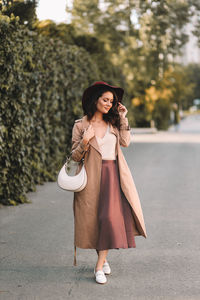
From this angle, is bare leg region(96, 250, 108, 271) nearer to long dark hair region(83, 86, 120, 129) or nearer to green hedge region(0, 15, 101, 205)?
long dark hair region(83, 86, 120, 129)

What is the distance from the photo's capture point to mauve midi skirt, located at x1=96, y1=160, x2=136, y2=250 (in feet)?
14.3

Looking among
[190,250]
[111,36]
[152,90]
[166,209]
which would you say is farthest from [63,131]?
[152,90]

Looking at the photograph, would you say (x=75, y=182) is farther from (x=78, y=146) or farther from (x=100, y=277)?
(x=100, y=277)

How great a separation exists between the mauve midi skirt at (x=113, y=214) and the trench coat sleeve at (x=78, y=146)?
0.22 m

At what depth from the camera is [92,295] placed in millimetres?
4113

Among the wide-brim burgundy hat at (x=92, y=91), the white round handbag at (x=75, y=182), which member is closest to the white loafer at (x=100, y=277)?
the white round handbag at (x=75, y=182)

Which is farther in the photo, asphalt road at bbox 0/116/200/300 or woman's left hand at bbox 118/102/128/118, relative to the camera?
woman's left hand at bbox 118/102/128/118

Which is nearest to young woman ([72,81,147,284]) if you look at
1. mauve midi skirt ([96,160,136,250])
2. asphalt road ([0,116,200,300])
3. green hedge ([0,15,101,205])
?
mauve midi skirt ([96,160,136,250])

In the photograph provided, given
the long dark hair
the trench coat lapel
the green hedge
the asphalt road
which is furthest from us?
the green hedge

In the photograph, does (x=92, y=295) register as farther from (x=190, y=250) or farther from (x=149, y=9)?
(x=149, y=9)

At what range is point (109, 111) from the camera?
4.64m

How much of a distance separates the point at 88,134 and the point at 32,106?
4674 millimetres

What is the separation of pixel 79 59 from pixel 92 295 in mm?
9626

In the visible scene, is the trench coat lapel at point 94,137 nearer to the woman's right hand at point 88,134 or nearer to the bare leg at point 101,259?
the woman's right hand at point 88,134
